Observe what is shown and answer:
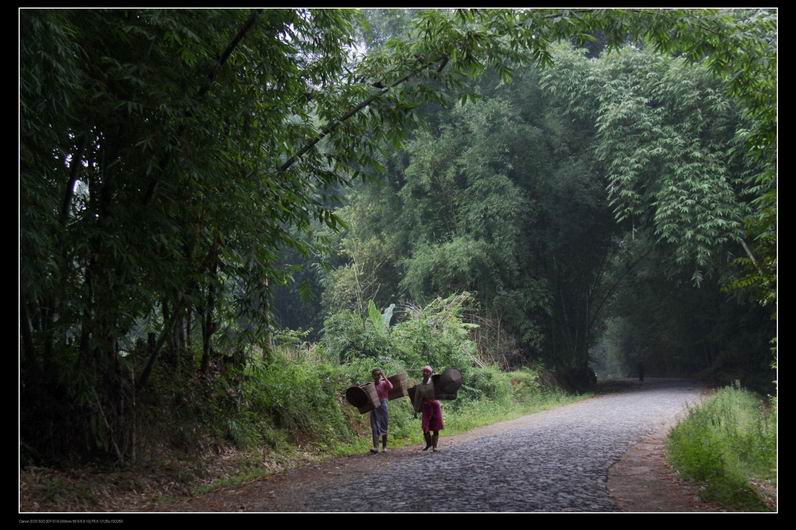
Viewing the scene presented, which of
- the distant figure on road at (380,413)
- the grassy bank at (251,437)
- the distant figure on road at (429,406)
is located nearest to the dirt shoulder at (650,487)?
the distant figure on road at (429,406)

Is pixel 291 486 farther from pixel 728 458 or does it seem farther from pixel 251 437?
pixel 728 458

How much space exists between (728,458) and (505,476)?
2.20 meters

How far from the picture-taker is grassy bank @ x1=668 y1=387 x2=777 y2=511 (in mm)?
5770

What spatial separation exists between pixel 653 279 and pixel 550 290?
18.1ft

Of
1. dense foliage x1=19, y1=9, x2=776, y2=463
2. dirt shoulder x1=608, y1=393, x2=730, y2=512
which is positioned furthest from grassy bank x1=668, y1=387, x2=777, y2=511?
dense foliage x1=19, y1=9, x2=776, y2=463

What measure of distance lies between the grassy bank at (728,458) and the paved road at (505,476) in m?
0.81

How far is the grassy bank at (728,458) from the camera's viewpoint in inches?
227

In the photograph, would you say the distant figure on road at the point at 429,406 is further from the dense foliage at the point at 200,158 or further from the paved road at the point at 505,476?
the dense foliage at the point at 200,158

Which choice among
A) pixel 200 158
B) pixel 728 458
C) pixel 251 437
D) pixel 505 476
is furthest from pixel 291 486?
pixel 728 458

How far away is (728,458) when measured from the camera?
6918 millimetres

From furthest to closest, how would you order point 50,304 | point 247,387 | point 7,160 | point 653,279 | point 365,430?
point 653,279
point 365,430
point 247,387
point 50,304
point 7,160

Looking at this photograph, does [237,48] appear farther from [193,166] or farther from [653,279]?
[653,279]

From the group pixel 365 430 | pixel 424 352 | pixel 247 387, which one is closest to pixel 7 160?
pixel 247 387
